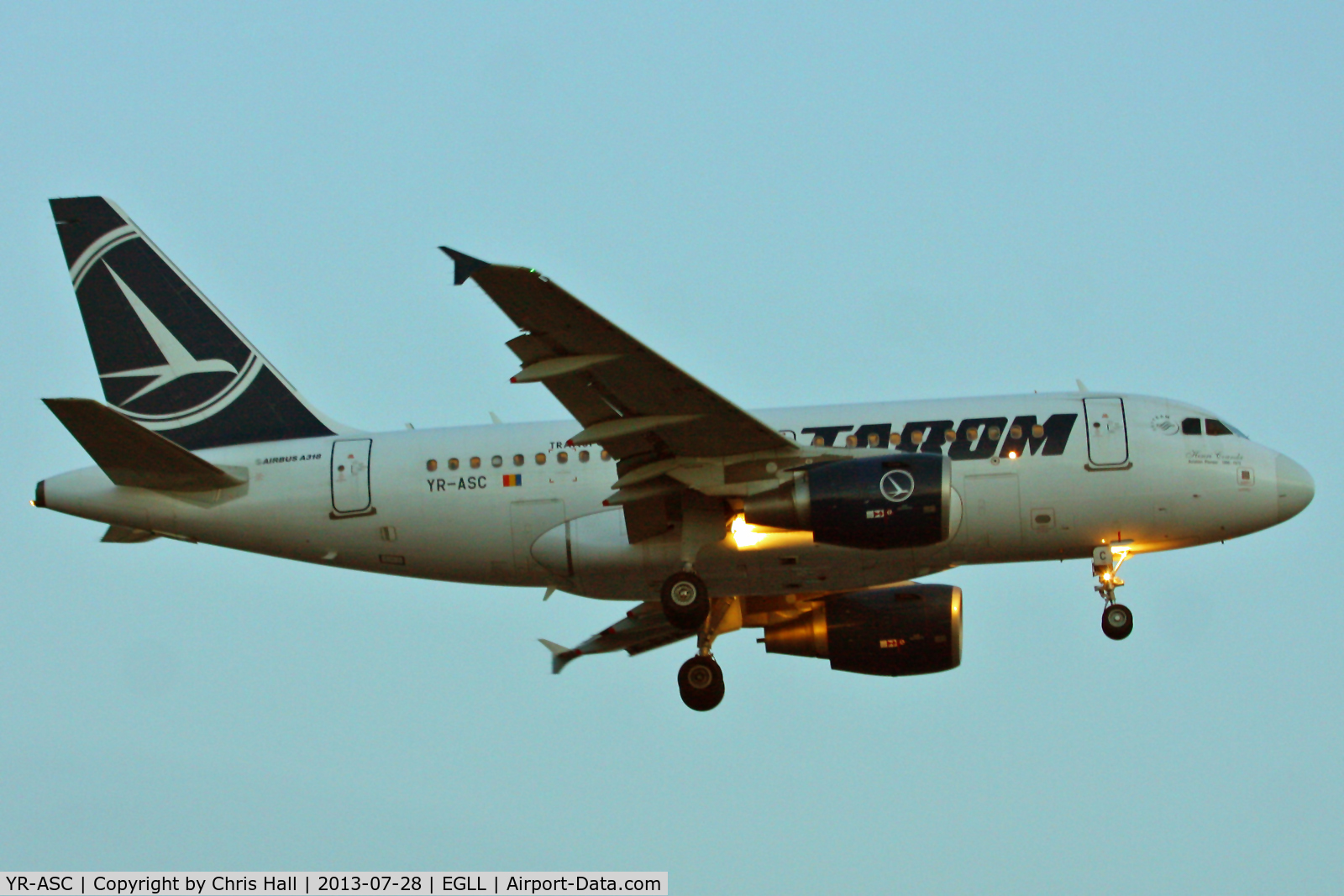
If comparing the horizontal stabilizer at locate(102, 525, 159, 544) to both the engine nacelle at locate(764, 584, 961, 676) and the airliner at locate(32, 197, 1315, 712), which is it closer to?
the airliner at locate(32, 197, 1315, 712)

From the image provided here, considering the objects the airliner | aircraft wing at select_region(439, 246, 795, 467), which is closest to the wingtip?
aircraft wing at select_region(439, 246, 795, 467)

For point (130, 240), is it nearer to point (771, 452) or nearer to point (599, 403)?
point (599, 403)

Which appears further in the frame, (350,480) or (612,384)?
(350,480)

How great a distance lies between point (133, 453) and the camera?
101 ft

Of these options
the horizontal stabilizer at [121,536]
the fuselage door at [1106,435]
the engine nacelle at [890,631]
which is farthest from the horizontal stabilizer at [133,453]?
the fuselage door at [1106,435]

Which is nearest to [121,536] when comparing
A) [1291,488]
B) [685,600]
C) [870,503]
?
[685,600]

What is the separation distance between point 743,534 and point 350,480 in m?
7.77

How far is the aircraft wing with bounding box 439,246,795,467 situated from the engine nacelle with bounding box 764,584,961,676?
7002 mm

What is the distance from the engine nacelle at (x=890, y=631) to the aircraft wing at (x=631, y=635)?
308cm

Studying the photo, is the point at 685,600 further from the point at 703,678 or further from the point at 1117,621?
the point at 1117,621

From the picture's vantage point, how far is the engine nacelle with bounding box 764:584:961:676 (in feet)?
114

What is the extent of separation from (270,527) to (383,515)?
2.22 meters

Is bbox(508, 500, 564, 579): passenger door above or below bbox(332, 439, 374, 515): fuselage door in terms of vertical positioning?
below

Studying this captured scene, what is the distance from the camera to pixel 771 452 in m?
29.5
